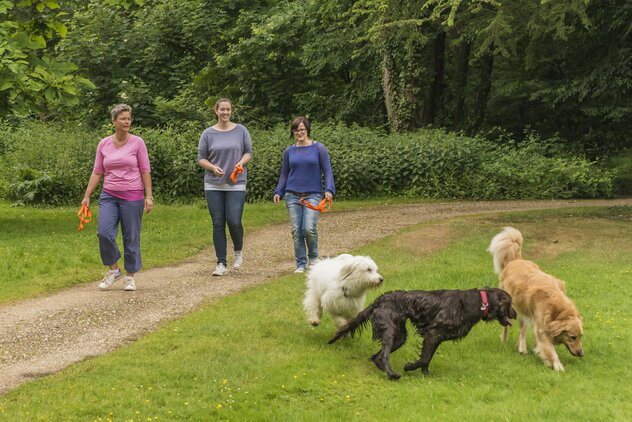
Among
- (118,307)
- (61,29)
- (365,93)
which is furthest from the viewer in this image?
(365,93)

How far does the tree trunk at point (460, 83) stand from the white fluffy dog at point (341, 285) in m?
21.3

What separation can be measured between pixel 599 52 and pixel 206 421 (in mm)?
22875

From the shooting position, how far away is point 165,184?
20906mm

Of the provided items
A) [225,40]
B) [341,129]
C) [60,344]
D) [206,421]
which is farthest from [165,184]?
[206,421]

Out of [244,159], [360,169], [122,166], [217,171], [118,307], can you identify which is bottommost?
[360,169]

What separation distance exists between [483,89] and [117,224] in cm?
2010

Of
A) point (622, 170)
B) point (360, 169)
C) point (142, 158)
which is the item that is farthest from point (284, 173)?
point (622, 170)

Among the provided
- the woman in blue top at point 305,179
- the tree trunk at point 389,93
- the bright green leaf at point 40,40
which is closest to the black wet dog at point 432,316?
the woman in blue top at point 305,179

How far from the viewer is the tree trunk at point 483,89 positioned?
88.4 ft

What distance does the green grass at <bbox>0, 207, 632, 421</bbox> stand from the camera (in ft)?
19.5

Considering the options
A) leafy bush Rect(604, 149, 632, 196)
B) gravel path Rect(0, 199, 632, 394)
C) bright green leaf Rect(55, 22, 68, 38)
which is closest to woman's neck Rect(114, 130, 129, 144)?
gravel path Rect(0, 199, 632, 394)

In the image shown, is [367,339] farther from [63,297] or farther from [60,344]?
[63,297]

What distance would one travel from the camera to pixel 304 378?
6.67 metres

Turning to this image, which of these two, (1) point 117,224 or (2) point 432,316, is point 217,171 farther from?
(2) point 432,316
